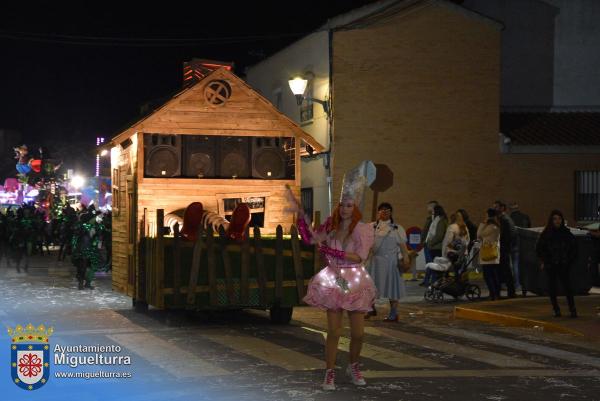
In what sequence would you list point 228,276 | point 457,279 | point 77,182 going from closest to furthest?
point 228,276
point 457,279
point 77,182

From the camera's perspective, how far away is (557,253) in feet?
53.3

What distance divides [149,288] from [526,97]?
67.4 feet

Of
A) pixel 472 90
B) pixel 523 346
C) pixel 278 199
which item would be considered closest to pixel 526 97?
pixel 472 90

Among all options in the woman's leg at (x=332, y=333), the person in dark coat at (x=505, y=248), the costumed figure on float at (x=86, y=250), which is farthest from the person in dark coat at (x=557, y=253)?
the costumed figure on float at (x=86, y=250)

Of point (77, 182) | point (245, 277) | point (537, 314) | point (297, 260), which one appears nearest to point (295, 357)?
point (245, 277)

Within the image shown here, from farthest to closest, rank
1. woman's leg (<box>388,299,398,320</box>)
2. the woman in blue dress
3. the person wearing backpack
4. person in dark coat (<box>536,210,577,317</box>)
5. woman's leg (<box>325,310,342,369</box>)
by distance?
1. the person wearing backpack
2. person in dark coat (<box>536,210,577,317</box>)
3. woman's leg (<box>388,299,398,320</box>)
4. the woman in blue dress
5. woman's leg (<box>325,310,342,369</box>)

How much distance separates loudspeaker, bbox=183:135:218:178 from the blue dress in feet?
13.6

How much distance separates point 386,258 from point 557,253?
265 cm

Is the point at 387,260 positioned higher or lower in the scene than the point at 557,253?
lower

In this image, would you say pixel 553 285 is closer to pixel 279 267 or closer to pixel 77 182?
pixel 279 267

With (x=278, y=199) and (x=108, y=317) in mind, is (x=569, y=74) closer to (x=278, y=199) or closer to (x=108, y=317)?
(x=278, y=199)

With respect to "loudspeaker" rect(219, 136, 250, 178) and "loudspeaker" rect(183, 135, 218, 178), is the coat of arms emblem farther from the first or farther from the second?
"loudspeaker" rect(219, 136, 250, 178)

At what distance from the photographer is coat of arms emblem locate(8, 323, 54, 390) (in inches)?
350

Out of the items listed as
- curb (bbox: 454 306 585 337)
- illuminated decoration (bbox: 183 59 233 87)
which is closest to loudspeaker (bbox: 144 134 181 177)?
illuminated decoration (bbox: 183 59 233 87)
